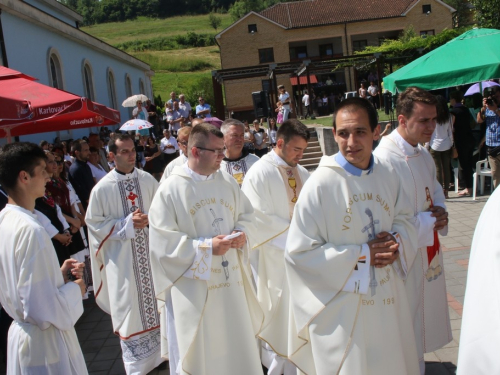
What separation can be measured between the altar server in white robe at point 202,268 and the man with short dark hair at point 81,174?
395cm

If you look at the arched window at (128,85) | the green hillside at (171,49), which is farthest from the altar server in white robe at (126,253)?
the green hillside at (171,49)

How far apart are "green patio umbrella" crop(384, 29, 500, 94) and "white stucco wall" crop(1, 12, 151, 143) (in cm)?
798

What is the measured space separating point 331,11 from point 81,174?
44457mm

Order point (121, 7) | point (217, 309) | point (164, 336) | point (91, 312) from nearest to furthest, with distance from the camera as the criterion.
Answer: point (217, 309) < point (164, 336) < point (91, 312) < point (121, 7)

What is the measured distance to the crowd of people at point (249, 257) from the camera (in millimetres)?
2863

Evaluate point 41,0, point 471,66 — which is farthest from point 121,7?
point 471,66

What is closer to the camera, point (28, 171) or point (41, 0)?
point (28, 171)

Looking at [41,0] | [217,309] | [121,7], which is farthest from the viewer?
[121,7]

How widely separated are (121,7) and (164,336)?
424 feet

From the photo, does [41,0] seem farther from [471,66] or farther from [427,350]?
→ [427,350]

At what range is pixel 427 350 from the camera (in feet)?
12.9

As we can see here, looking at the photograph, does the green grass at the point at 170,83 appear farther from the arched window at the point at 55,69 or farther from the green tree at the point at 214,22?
the green tree at the point at 214,22

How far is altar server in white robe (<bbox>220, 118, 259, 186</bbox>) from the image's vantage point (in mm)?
5113

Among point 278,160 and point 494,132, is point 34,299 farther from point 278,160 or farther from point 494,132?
point 494,132
